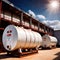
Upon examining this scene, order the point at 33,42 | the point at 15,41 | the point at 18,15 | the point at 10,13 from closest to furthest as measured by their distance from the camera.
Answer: the point at 15,41 → the point at 33,42 → the point at 10,13 → the point at 18,15

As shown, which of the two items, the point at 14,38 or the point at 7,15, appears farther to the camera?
the point at 7,15

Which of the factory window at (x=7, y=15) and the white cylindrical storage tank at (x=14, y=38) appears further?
the factory window at (x=7, y=15)

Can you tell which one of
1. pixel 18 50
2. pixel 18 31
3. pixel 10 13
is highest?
pixel 10 13

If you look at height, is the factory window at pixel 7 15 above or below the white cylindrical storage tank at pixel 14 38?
above

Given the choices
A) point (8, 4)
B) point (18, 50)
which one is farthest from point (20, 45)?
point (8, 4)

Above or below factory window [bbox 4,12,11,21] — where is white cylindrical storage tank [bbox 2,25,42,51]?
below

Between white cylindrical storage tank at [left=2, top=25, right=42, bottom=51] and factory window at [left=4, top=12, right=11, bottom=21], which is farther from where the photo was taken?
factory window at [left=4, top=12, right=11, bottom=21]

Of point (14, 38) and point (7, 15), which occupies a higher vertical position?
point (7, 15)

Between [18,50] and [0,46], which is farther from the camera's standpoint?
[0,46]

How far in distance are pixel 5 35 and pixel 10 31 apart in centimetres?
72

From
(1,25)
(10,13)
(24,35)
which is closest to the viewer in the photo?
(24,35)

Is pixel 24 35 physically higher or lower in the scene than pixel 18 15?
lower

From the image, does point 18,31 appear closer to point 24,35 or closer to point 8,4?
point 24,35

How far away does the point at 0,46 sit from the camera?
18.4m
